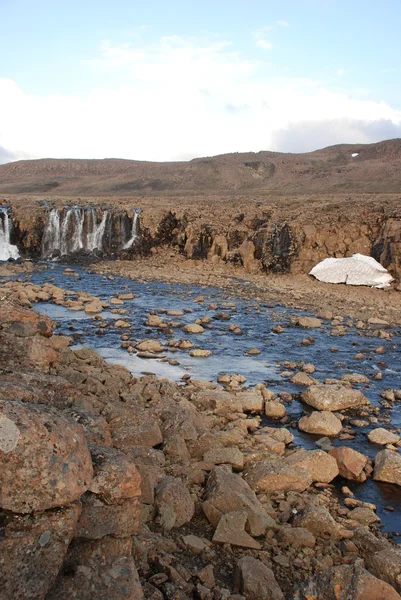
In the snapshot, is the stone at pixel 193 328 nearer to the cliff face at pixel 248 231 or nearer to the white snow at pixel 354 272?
the white snow at pixel 354 272

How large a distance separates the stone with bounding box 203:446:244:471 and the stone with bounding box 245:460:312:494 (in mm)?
161

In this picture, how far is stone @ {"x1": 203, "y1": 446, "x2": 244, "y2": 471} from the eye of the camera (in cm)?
793

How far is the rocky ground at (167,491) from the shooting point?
4.10m

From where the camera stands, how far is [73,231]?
37375mm

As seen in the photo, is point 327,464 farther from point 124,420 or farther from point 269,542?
point 124,420

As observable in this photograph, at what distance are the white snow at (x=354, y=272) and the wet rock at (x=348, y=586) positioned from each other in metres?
20.6

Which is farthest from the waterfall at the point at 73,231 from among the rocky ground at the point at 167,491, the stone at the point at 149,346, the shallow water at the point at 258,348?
the rocky ground at the point at 167,491

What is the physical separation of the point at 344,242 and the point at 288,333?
1213 centimetres

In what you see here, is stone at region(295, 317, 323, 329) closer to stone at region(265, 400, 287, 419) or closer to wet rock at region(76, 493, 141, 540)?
stone at region(265, 400, 287, 419)

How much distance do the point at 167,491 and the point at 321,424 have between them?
15.7ft

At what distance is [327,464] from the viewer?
848 cm

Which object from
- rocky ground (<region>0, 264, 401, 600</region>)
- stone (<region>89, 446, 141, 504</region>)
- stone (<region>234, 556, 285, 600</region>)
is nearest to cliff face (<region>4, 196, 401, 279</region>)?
rocky ground (<region>0, 264, 401, 600</region>)

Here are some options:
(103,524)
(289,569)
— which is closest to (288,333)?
(289,569)

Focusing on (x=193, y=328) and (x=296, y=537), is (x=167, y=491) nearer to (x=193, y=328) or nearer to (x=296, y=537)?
(x=296, y=537)
